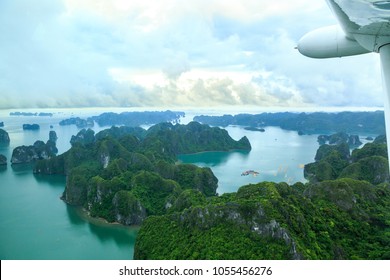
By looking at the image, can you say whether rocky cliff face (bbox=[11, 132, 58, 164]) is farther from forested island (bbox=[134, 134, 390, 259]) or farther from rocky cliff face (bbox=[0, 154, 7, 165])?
forested island (bbox=[134, 134, 390, 259])

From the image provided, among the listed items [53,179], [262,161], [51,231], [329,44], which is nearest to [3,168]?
[53,179]

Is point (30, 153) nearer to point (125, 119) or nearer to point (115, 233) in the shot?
point (115, 233)

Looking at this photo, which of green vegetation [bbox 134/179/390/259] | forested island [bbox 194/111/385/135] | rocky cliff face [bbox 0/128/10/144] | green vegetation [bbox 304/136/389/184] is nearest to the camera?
green vegetation [bbox 134/179/390/259]

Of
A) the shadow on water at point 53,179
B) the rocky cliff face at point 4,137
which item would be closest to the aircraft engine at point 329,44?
the shadow on water at point 53,179

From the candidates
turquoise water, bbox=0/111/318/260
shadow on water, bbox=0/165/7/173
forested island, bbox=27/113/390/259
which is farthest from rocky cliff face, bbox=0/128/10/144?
forested island, bbox=27/113/390/259

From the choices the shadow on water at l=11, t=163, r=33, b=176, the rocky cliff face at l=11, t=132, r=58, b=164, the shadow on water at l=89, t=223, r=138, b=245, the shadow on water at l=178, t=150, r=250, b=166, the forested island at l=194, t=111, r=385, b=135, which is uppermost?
the forested island at l=194, t=111, r=385, b=135

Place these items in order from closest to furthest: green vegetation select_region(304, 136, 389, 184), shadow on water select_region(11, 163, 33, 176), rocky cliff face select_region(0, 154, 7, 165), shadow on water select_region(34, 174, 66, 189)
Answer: green vegetation select_region(304, 136, 389, 184), shadow on water select_region(34, 174, 66, 189), shadow on water select_region(11, 163, 33, 176), rocky cliff face select_region(0, 154, 7, 165)
